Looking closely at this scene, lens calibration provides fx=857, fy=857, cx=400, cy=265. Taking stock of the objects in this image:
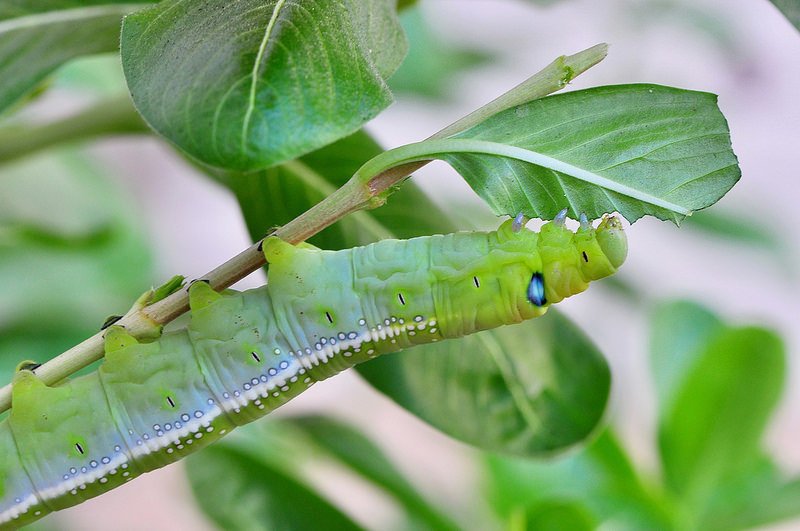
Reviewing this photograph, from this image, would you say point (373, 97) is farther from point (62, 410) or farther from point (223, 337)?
point (62, 410)

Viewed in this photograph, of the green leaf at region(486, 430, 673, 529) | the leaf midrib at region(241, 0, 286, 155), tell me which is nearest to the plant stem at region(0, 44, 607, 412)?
the leaf midrib at region(241, 0, 286, 155)

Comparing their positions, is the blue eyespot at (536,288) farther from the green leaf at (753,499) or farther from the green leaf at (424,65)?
the green leaf at (424,65)

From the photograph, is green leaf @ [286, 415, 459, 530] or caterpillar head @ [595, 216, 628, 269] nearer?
caterpillar head @ [595, 216, 628, 269]

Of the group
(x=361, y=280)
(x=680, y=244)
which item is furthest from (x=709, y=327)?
(x=680, y=244)

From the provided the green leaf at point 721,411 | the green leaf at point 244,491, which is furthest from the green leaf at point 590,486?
the green leaf at point 244,491

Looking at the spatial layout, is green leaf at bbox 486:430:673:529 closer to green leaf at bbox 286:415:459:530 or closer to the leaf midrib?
green leaf at bbox 286:415:459:530

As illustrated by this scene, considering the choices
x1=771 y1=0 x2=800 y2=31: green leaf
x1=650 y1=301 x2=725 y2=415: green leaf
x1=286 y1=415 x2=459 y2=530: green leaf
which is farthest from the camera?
x1=650 y1=301 x2=725 y2=415: green leaf
